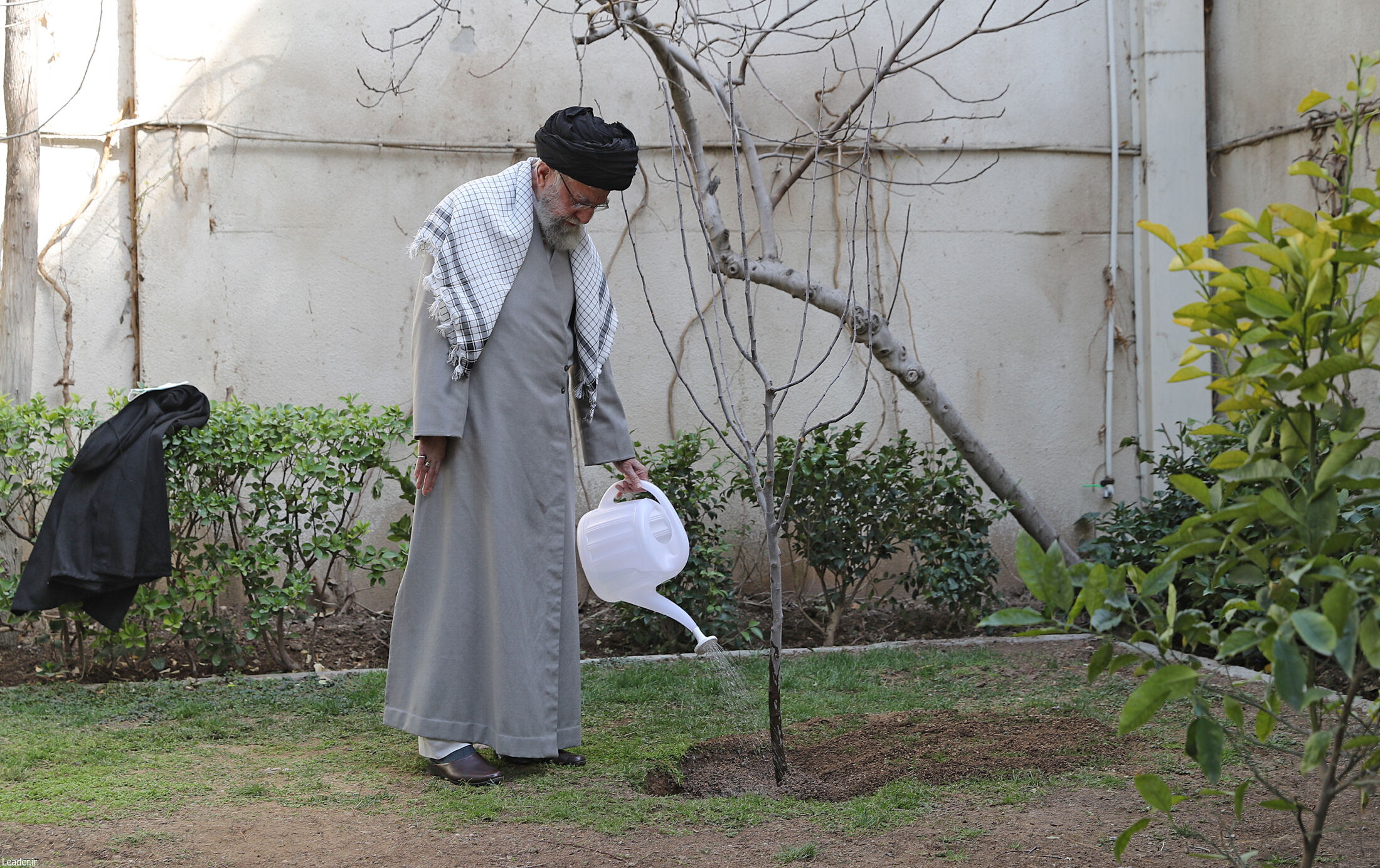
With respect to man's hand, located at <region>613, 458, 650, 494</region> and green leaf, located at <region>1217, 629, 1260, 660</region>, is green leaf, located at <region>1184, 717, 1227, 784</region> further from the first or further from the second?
man's hand, located at <region>613, 458, 650, 494</region>

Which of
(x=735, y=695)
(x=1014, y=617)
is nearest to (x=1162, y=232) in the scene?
(x=1014, y=617)

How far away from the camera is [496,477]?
10.3ft

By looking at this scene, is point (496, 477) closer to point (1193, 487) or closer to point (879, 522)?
point (1193, 487)

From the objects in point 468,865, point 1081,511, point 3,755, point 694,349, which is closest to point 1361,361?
point 468,865

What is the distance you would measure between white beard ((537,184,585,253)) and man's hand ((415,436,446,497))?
25.8 inches

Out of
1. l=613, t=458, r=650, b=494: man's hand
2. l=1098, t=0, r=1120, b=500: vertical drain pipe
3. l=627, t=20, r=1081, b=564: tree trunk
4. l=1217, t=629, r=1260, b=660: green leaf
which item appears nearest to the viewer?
l=1217, t=629, r=1260, b=660: green leaf

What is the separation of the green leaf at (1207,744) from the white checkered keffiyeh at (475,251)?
211cm

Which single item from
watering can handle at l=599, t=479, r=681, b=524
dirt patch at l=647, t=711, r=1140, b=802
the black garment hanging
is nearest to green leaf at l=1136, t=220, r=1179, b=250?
watering can handle at l=599, t=479, r=681, b=524

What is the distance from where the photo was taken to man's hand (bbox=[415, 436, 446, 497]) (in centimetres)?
310

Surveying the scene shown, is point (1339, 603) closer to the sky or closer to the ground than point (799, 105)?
closer to the ground

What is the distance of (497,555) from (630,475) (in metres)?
0.49

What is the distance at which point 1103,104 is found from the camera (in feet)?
19.7

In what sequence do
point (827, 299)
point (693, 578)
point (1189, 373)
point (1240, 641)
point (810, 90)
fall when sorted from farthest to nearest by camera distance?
point (810, 90)
point (693, 578)
point (827, 299)
point (1189, 373)
point (1240, 641)

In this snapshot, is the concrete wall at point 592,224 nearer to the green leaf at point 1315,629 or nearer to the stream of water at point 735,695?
the stream of water at point 735,695
